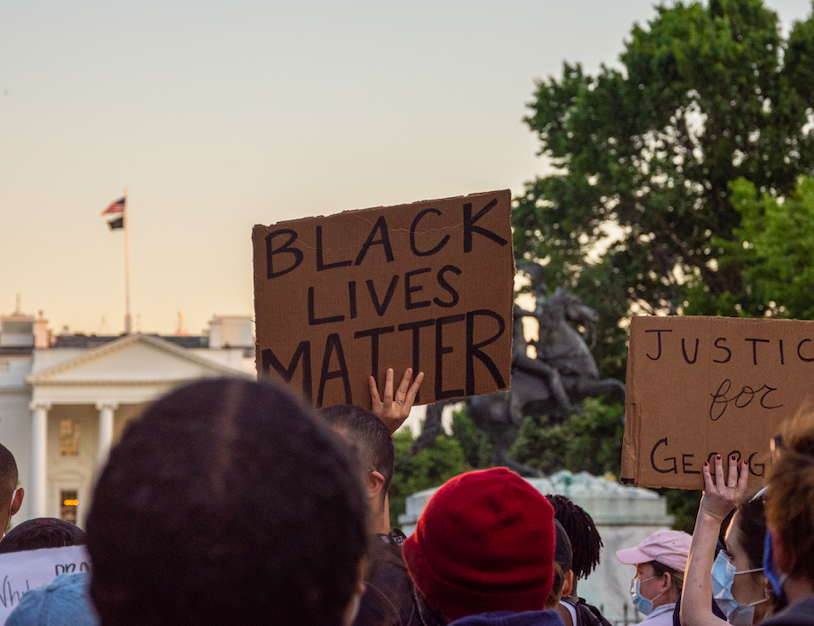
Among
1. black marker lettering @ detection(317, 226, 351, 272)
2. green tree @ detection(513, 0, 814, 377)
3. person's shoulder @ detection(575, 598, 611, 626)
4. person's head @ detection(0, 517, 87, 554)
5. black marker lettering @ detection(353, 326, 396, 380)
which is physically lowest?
person's shoulder @ detection(575, 598, 611, 626)

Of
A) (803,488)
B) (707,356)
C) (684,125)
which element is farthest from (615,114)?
(803,488)

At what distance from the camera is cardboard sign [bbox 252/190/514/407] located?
9.43ft

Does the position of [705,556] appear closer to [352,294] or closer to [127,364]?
[352,294]

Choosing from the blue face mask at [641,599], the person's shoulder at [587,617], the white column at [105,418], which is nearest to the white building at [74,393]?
the white column at [105,418]

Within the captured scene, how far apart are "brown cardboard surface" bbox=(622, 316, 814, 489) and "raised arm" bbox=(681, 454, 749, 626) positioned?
17cm

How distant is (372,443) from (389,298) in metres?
0.80

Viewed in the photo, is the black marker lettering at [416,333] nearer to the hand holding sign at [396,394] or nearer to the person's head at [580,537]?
the hand holding sign at [396,394]

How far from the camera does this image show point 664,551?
3.52 m

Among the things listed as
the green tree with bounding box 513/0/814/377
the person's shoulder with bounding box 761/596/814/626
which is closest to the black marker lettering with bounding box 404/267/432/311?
the person's shoulder with bounding box 761/596/814/626

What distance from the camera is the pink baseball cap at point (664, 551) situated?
349 cm

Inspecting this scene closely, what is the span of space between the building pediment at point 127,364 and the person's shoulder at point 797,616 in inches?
2309

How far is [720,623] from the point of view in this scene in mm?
2240

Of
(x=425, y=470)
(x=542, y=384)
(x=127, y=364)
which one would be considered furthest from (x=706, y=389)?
(x=127, y=364)

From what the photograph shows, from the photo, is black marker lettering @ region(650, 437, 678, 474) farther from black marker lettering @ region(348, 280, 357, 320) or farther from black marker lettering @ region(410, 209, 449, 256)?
black marker lettering @ region(348, 280, 357, 320)
